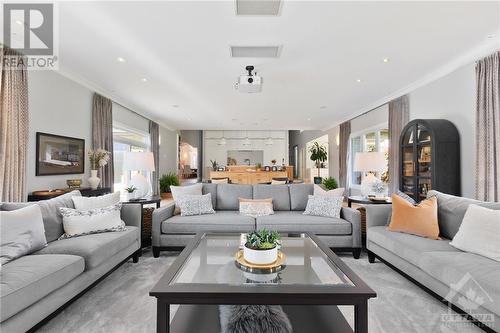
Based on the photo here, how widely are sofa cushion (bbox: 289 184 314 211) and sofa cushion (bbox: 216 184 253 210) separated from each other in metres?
0.63

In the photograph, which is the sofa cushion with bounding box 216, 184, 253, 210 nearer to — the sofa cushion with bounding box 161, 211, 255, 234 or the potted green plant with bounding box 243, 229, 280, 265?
the sofa cushion with bounding box 161, 211, 255, 234

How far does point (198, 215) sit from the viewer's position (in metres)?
3.41

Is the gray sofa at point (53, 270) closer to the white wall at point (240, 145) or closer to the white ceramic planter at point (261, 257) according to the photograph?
the white ceramic planter at point (261, 257)

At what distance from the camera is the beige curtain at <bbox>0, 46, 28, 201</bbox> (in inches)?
119

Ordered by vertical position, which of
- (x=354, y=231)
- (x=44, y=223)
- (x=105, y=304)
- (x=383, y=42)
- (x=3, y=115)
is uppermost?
(x=383, y=42)

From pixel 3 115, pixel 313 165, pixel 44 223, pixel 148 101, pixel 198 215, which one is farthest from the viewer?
pixel 313 165

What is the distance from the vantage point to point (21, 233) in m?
1.95

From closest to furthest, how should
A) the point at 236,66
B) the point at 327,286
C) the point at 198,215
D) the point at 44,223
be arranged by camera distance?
the point at 327,286 < the point at 44,223 < the point at 198,215 < the point at 236,66

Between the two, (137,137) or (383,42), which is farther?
(137,137)

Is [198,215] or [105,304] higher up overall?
[198,215]

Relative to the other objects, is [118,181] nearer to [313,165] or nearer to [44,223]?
[44,223]

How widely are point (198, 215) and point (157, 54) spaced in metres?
2.26

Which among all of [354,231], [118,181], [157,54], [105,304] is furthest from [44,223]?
[118,181]

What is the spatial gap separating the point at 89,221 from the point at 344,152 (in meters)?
7.20
